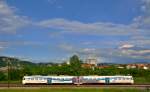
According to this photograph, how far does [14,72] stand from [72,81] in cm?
3004

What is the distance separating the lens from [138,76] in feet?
466

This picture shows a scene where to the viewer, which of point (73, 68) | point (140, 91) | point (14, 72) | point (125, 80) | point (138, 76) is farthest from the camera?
point (73, 68)

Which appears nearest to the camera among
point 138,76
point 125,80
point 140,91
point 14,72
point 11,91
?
point 140,91

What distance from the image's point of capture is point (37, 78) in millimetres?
111250

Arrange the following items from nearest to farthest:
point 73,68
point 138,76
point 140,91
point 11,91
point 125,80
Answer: point 140,91, point 11,91, point 125,80, point 138,76, point 73,68

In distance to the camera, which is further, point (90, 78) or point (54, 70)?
point (54, 70)

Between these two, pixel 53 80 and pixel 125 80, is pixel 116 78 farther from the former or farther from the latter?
pixel 53 80

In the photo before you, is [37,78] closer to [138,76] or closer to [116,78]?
[116,78]

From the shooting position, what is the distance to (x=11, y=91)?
3031 inches

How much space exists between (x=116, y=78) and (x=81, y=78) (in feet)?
36.0

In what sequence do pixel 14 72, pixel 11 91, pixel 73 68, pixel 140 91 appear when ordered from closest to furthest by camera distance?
pixel 140 91 < pixel 11 91 < pixel 14 72 < pixel 73 68

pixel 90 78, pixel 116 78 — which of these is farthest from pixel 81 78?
pixel 116 78

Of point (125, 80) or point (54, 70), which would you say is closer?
point (125, 80)

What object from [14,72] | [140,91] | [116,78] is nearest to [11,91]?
[140,91]
